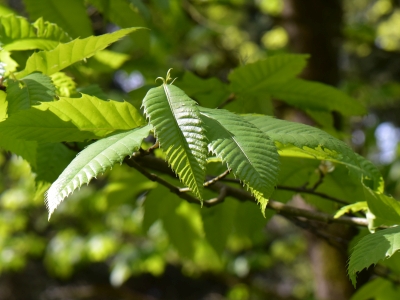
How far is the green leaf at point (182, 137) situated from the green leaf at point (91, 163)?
28mm

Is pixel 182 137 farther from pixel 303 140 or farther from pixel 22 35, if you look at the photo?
pixel 22 35

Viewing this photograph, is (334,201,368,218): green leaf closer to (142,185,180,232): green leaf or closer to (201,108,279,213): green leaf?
(201,108,279,213): green leaf

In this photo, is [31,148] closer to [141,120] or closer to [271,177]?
[141,120]

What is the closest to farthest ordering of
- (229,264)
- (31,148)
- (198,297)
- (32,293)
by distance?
(31,148) → (229,264) → (32,293) → (198,297)

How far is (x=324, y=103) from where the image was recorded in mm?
855

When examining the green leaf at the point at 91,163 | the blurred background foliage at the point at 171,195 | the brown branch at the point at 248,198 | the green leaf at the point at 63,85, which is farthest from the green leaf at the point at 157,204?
the green leaf at the point at 91,163

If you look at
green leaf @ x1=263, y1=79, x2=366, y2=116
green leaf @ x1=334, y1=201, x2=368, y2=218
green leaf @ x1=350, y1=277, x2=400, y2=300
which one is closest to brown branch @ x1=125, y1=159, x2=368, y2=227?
green leaf @ x1=334, y1=201, x2=368, y2=218

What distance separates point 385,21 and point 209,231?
16.7 ft

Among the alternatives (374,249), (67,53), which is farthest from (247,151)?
(67,53)

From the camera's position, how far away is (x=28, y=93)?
0.58 meters

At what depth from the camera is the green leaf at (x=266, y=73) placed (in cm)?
78

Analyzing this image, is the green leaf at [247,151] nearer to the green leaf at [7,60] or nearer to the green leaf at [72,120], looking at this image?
the green leaf at [72,120]

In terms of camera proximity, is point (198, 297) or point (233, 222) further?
point (198, 297)

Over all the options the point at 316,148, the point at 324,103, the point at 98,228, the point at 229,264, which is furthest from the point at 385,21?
the point at 316,148
